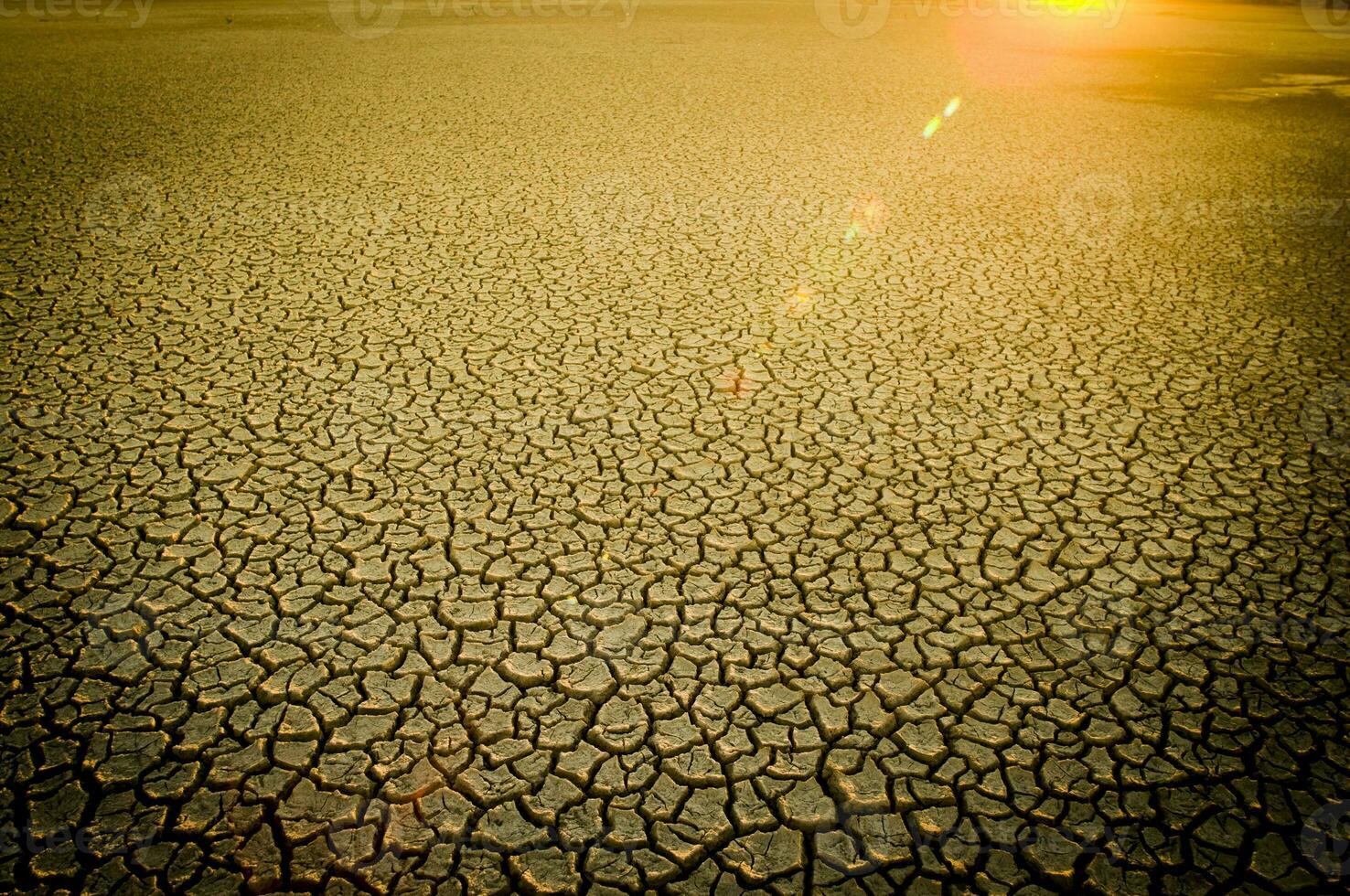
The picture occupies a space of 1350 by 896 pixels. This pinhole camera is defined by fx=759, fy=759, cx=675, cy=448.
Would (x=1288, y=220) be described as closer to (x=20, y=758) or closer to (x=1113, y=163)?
(x=1113, y=163)

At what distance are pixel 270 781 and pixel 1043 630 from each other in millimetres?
2080
